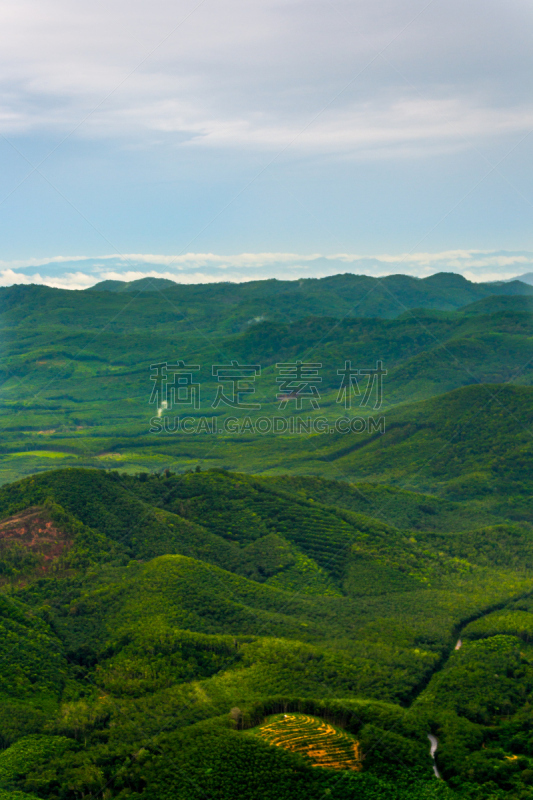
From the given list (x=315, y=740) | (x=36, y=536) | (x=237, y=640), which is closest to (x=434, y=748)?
(x=315, y=740)

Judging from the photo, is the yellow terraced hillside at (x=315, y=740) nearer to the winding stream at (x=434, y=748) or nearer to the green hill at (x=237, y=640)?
the green hill at (x=237, y=640)

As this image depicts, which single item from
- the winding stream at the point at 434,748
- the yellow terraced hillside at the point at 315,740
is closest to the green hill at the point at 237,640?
the yellow terraced hillside at the point at 315,740

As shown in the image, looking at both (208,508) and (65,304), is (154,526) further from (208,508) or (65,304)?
(65,304)

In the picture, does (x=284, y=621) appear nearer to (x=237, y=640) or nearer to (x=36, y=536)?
(x=237, y=640)

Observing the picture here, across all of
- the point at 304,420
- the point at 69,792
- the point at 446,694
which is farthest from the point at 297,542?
the point at 304,420

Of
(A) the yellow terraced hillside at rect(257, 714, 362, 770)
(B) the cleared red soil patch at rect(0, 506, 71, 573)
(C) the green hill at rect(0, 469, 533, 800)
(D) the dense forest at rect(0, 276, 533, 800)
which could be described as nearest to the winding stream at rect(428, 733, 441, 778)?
(D) the dense forest at rect(0, 276, 533, 800)
